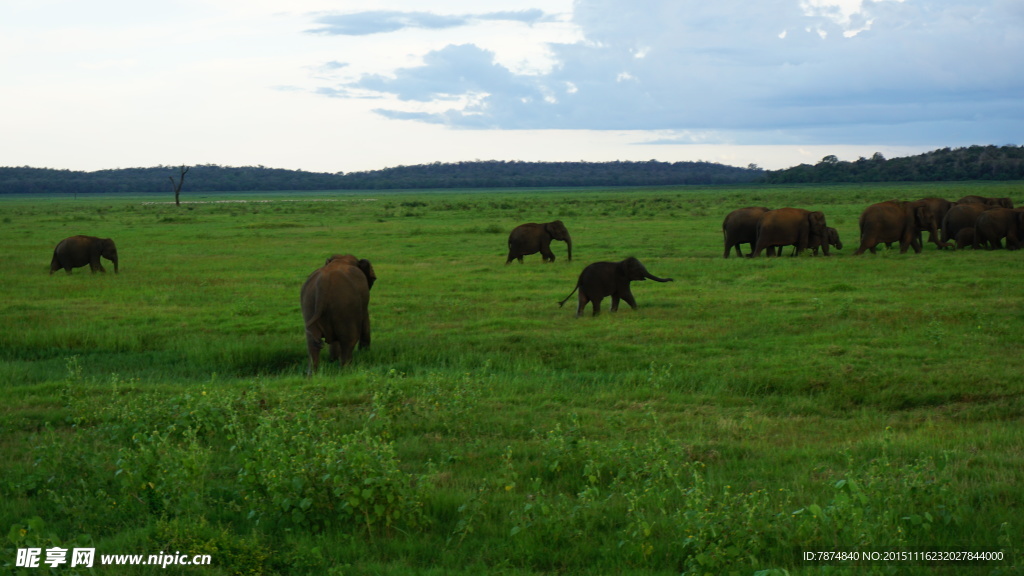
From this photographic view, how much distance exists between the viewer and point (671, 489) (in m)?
6.68

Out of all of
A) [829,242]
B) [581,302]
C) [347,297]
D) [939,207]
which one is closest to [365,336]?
[347,297]

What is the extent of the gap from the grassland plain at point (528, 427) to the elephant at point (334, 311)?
0.40 metres

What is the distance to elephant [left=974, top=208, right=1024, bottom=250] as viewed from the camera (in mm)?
24438

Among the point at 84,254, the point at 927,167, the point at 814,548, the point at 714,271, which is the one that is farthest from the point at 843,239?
the point at 927,167

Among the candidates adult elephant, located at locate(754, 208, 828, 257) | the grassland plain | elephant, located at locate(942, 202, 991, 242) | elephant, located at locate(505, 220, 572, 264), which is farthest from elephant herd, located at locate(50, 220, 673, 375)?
elephant, located at locate(942, 202, 991, 242)

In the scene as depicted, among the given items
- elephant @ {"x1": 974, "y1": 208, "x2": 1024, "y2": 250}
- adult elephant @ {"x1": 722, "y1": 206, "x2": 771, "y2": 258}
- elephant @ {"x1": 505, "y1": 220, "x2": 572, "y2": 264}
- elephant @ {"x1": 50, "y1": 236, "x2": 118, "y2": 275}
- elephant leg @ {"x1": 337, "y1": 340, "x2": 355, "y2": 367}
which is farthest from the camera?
adult elephant @ {"x1": 722, "y1": 206, "x2": 771, "y2": 258}

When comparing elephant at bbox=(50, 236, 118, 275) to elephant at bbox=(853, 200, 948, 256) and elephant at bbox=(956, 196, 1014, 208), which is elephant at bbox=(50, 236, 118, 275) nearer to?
elephant at bbox=(853, 200, 948, 256)

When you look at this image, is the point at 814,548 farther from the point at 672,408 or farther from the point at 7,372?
the point at 7,372

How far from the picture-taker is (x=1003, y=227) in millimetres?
24469

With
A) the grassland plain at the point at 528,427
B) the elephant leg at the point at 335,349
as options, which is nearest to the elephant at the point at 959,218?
the grassland plain at the point at 528,427

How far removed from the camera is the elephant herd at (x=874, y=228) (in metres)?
24.2

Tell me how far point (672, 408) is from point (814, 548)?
3.90 m

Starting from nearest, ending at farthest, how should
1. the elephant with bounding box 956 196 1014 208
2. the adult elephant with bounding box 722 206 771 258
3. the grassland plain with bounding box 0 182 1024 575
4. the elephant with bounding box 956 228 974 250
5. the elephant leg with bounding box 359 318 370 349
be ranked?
the grassland plain with bounding box 0 182 1024 575, the elephant leg with bounding box 359 318 370 349, the adult elephant with bounding box 722 206 771 258, the elephant with bounding box 956 228 974 250, the elephant with bounding box 956 196 1014 208

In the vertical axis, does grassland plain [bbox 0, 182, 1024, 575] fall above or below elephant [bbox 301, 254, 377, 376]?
below
